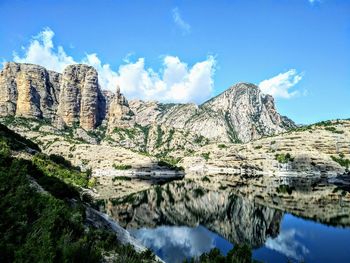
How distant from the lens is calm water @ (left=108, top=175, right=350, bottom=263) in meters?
47.4

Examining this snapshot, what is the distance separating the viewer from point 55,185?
33688 millimetres

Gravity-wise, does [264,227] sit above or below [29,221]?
below

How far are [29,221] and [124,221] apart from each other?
5222 centimetres

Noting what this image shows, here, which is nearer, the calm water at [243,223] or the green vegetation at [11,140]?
the calm water at [243,223]

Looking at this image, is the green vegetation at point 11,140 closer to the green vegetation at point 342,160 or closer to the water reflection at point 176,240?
the water reflection at point 176,240

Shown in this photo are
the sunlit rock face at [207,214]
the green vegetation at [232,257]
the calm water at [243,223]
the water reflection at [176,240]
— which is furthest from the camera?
the sunlit rock face at [207,214]

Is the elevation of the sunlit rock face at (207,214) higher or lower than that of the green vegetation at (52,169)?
lower

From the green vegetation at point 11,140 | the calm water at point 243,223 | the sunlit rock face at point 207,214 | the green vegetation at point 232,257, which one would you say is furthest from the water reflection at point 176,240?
the green vegetation at point 232,257

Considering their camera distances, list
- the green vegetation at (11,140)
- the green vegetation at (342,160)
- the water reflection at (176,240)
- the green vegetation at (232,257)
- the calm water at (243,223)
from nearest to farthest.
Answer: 1. the green vegetation at (232,257)
2. the water reflection at (176,240)
3. the calm water at (243,223)
4. the green vegetation at (11,140)
5. the green vegetation at (342,160)

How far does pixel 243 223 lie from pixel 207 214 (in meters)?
12.7

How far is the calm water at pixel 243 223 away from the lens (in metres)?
47.4

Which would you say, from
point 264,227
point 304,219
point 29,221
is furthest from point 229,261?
point 304,219

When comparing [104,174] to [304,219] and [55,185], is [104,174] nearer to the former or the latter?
[304,219]

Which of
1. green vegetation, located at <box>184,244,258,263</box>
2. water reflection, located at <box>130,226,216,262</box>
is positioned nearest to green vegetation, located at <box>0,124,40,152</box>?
water reflection, located at <box>130,226,216,262</box>
